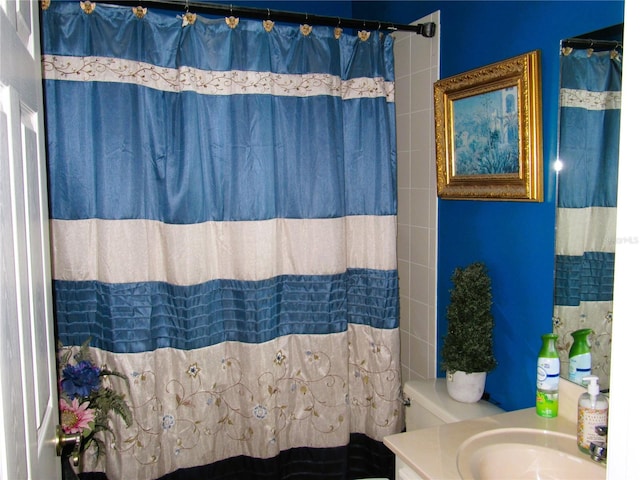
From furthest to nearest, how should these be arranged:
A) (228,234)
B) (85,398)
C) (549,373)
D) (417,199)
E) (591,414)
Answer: (417,199) < (228,234) < (85,398) < (549,373) < (591,414)

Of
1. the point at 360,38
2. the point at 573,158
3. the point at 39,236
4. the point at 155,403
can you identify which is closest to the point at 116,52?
the point at 360,38

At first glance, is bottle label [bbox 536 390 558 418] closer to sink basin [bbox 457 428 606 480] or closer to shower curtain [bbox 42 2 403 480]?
sink basin [bbox 457 428 606 480]

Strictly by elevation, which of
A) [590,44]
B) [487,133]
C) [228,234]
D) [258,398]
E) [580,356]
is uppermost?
[590,44]

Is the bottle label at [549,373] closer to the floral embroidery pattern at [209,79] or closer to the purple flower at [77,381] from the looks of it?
the floral embroidery pattern at [209,79]

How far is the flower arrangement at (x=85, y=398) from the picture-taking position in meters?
1.51

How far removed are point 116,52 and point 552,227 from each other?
1.64 m

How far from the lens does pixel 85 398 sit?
1699 mm

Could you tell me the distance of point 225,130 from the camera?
204 cm

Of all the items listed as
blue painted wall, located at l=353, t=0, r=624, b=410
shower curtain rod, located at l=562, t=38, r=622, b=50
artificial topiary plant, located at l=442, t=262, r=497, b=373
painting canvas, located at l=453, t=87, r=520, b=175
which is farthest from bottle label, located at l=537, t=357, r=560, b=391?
shower curtain rod, located at l=562, t=38, r=622, b=50

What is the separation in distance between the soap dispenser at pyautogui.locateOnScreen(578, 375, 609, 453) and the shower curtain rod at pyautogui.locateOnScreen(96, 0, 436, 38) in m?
1.48

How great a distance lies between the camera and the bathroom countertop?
127 centimetres

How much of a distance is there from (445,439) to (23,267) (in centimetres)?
115

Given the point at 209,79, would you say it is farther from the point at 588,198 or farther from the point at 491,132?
the point at 588,198

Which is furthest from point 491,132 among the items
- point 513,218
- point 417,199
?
point 417,199
